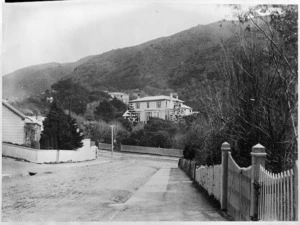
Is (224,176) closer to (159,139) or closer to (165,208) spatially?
(165,208)

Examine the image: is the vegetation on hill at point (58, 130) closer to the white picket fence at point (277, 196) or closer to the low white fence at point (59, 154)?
the low white fence at point (59, 154)

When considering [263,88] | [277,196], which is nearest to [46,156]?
[263,88]

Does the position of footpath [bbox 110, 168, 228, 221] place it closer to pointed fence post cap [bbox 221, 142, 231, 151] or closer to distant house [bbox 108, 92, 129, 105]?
pointed fence post cap [bbox 221, 142, 231, 151]

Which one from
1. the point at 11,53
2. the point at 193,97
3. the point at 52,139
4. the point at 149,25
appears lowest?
the point at 52,139

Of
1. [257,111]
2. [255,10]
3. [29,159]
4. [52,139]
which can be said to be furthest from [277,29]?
[29,159]

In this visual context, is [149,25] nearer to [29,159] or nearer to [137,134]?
[137,134]

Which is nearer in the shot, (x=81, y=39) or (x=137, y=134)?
(x=81, y=39)

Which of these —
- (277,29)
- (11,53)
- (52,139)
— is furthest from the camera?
(52,139)
